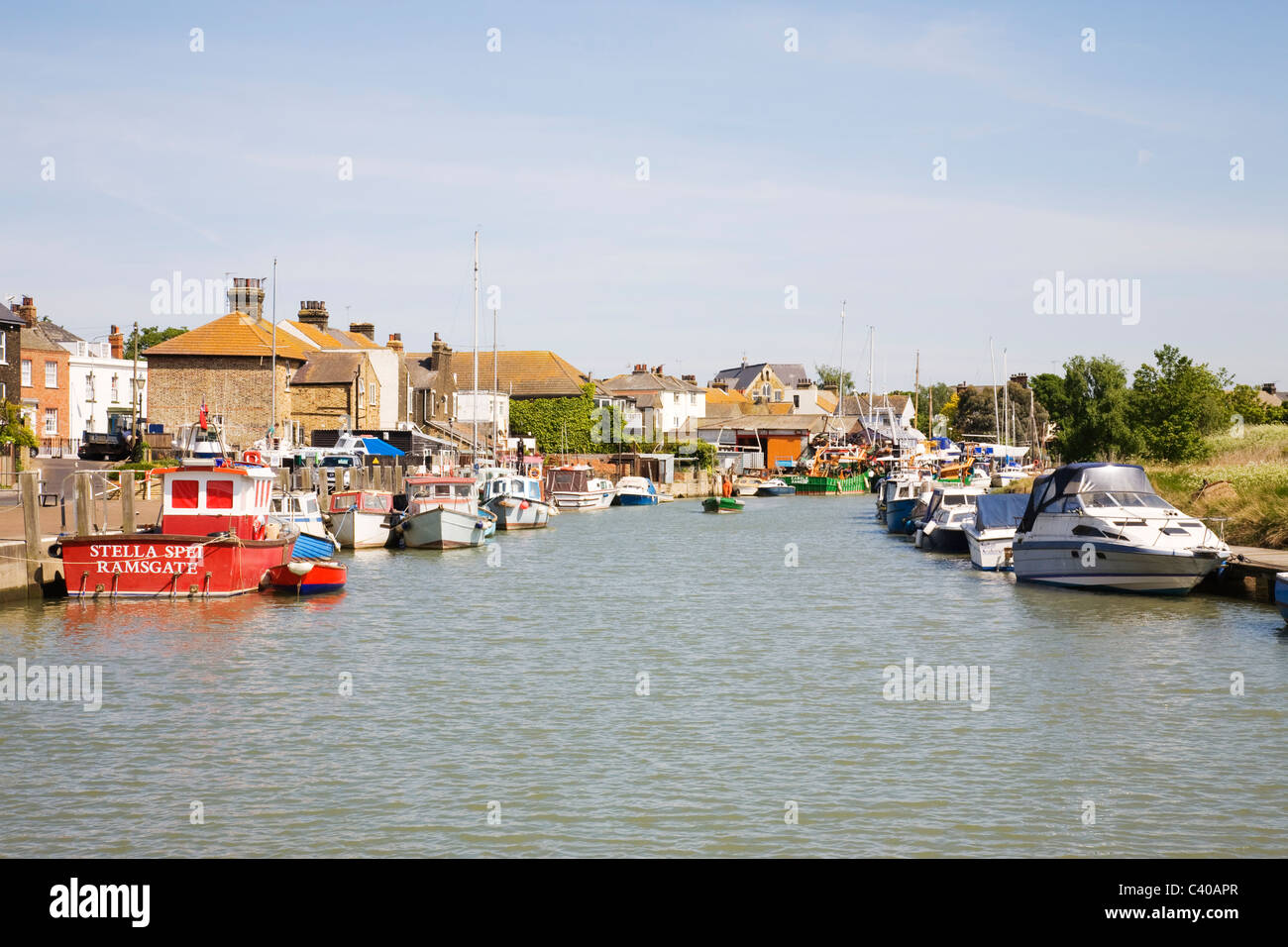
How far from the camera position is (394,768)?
1534 cm

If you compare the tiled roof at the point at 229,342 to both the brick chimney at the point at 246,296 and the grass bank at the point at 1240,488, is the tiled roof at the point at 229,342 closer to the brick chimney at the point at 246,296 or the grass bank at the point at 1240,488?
the brick chimney at the point at 246,296

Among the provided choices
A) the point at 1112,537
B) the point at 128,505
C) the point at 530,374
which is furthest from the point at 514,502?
the point at 530,374

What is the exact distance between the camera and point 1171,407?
56.8 meters

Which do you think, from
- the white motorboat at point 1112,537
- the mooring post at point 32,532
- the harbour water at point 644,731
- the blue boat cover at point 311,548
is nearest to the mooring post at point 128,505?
the mooring post at point 32,532

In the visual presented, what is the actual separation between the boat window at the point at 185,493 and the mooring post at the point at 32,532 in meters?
3.40

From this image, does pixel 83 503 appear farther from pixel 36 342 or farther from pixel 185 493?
pixel 36 342

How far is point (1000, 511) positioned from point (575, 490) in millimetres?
42258

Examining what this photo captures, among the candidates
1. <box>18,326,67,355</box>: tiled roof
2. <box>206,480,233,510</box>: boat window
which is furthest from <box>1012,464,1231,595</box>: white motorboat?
<box>18,326,67,355</box>: tiled roof

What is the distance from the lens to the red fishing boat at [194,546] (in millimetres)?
28797

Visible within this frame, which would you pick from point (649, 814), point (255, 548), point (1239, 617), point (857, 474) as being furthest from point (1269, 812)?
point (857, 474)
